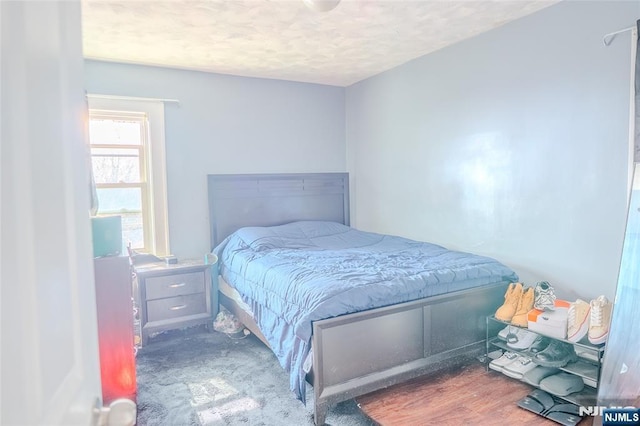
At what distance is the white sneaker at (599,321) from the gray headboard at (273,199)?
2.81 meters

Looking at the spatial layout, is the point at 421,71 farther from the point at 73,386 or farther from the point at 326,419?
the point at 73,386

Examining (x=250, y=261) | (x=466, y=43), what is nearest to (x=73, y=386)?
(x=250, y=261)

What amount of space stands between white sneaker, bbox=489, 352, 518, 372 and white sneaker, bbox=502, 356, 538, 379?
0.02 meters

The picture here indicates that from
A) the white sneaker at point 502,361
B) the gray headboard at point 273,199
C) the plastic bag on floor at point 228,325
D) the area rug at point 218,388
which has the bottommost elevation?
the area rug at point 218,388

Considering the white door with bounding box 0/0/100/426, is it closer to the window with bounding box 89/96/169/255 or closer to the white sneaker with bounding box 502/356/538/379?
the white sneaker with bounding box 502/356/538/379

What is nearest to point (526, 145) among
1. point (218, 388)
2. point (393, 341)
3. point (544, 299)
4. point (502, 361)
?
point (544, 299)

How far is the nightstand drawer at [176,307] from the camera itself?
11.1 ft

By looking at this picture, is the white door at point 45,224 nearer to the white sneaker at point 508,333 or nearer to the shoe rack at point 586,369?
the shoe rack at point 586,369

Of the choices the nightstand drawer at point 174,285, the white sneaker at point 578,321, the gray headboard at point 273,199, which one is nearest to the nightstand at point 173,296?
the nightstand drawer at point 174,285

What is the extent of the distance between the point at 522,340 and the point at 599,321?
50cm

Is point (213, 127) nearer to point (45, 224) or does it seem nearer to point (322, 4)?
point (322, 4)

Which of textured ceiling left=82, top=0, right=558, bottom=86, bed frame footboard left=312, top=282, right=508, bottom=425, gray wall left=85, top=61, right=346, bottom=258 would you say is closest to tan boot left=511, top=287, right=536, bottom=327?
bed frame footboard left=312, top=282, right=508, bottom=425

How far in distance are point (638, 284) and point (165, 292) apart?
3192 mm

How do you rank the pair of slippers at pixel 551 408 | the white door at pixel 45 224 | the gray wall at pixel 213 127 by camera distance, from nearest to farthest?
the white door at pixel 45 224
the pair of slippers at pixel 551 408
the gray wall at pixel 213 127
